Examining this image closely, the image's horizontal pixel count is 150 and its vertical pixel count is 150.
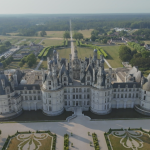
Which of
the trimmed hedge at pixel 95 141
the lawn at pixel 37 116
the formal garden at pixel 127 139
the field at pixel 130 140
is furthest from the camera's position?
the lawn at pixel 37 116

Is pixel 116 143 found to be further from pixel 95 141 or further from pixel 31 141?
pixel 31 141

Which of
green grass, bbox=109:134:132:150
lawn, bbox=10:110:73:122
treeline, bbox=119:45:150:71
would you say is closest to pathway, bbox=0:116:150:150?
green grass, bbox=109:134:132:150

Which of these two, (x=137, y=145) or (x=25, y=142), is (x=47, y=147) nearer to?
(x=25, y=142)

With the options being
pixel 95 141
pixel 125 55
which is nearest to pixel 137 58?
pixel 125 55

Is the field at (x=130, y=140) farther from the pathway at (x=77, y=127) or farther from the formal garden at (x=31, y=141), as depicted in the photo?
the formal garden at (x=31, y=141)

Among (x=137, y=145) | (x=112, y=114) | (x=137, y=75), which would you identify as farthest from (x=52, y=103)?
(x=137, y=75)

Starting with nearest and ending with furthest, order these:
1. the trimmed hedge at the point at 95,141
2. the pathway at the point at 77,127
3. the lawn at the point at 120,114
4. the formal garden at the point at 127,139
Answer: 1. the trimmed hedge at the point at 95,141
2. the formal garden at the point at 127,139
3. the pathway at the point at 77,127
4. the lawn at the point at 120,114

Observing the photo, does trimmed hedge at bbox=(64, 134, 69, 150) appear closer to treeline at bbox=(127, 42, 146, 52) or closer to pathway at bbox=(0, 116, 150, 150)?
pathway at bbox=(0, 116, 150, 150)

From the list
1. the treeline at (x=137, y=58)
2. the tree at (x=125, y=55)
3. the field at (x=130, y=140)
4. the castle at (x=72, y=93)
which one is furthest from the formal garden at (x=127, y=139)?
the tree at (x=125, y=55)
